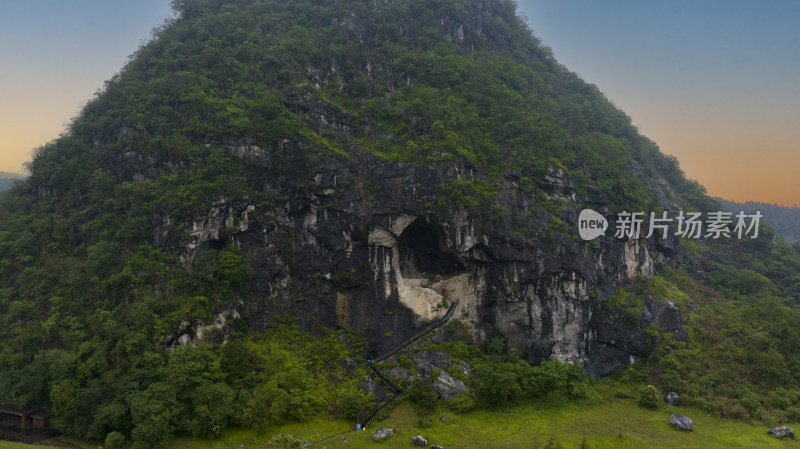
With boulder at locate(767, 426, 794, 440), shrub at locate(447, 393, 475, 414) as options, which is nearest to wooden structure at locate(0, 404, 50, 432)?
shrub at locate(447, 393, 475, 414)

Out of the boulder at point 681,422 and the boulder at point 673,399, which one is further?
the boulder at point 673,399

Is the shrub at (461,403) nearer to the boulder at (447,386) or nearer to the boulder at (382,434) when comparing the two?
the boulder at (447,386)

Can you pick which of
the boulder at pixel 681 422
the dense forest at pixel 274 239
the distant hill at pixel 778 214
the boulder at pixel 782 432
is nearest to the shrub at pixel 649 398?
the boulder at pixel 681 422

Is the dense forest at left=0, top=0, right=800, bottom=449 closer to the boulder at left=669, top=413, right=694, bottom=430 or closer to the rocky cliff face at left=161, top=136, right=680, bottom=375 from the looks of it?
the rocky cliff face at left=161, top=136, right=680, bottom=375

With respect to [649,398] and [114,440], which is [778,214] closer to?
[649,398]

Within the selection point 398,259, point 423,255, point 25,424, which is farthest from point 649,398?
point 25,424

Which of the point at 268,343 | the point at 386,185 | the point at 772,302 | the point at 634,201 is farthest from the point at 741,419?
the point at 268,343
